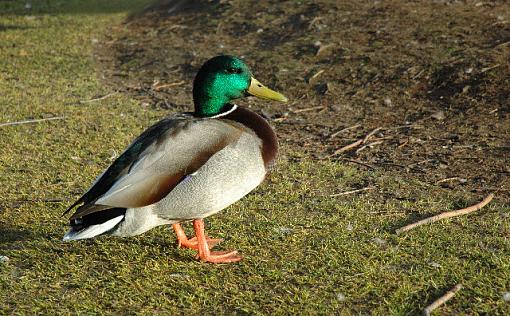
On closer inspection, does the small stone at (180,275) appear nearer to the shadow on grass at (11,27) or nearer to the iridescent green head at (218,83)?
the iridescent green head at (218,83)

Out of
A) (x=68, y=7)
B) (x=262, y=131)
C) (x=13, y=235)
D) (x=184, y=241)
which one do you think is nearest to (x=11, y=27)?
(x=68, y=7)

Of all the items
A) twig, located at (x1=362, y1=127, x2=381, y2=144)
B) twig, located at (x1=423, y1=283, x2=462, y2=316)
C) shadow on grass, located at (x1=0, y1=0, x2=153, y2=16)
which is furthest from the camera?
shadow on grass, located at (x1=0, y1=0, x2=153, y2=16)

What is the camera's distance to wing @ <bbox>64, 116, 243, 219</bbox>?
3.18m

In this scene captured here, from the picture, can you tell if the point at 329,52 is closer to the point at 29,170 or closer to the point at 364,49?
the point at 364,49

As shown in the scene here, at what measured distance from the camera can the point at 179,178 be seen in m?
3.29

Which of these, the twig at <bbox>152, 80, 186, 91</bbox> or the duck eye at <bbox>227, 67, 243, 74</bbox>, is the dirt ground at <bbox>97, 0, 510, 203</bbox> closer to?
the twig at <bbox>152, 80, 186, 91</bbox>

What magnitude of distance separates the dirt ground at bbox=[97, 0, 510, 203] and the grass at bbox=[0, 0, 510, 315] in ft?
1.41

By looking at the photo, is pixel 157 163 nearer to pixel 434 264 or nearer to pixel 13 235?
pixel 13 235

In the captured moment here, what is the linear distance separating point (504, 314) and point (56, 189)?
2837 mm

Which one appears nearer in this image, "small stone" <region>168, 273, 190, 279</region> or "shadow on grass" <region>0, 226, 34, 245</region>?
"small stone" <region>168, 273, 190, 279</region>

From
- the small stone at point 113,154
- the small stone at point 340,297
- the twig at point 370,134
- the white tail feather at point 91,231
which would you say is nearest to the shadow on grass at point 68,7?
the small stone at point 113,154

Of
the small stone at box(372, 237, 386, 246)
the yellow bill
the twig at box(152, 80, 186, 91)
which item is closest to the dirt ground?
the twig at box(152, 80, 186, 91)

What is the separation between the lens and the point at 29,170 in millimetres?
4914

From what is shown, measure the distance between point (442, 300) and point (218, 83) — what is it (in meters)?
1.54
